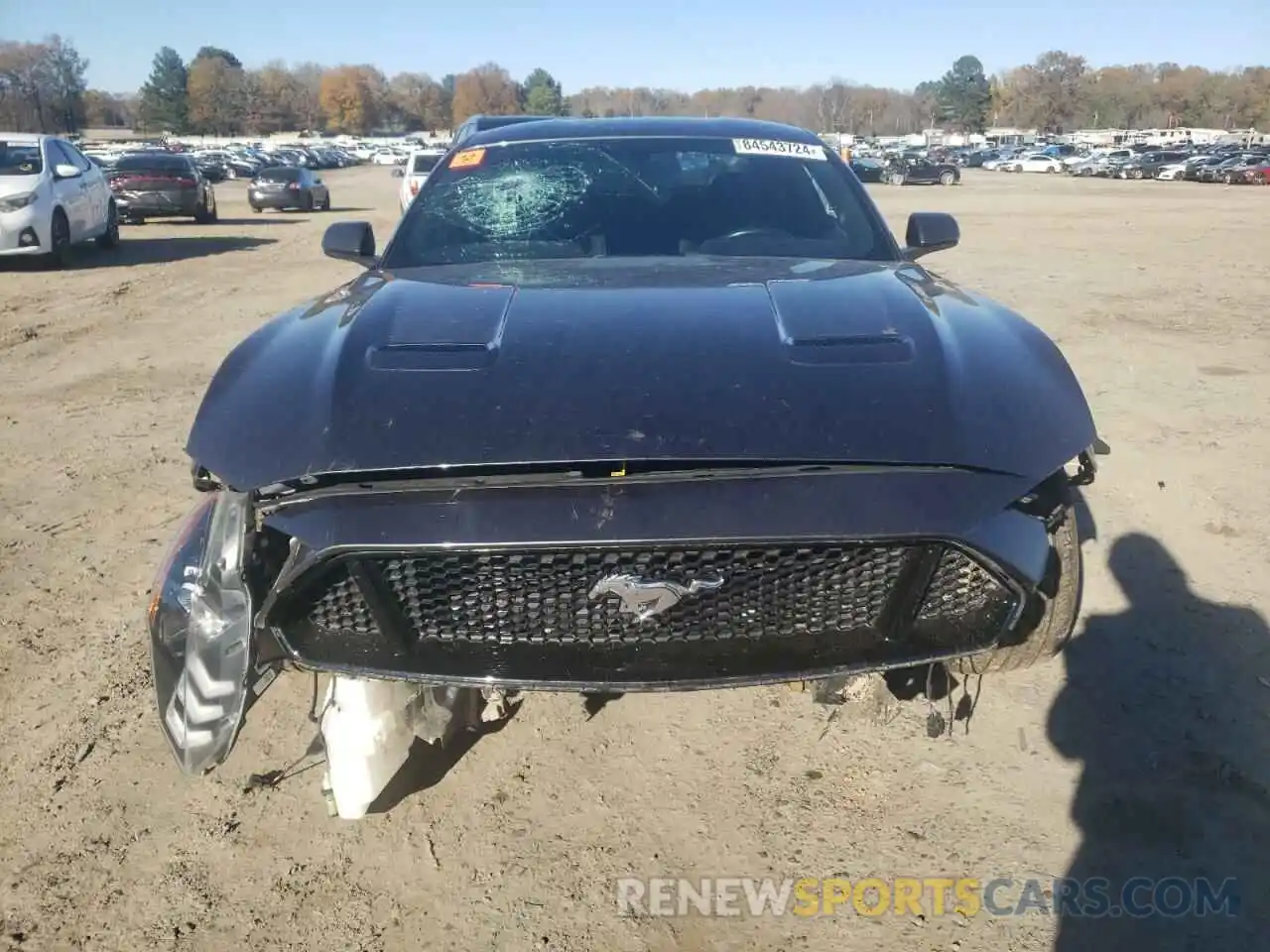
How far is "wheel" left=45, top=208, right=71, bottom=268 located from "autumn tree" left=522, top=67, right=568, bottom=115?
101071 millimetres

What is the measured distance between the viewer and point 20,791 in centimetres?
256

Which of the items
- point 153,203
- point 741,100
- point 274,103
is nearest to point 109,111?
point 274,103

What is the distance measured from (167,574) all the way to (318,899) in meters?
0.78

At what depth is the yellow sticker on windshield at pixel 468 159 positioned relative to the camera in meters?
3.70

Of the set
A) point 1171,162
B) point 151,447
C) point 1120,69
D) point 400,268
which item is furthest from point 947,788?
point 1120,69

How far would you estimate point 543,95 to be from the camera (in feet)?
399

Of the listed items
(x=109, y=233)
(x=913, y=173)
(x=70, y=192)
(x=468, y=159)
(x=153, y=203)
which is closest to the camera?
(x=468, y=159)

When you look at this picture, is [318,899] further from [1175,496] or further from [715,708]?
[1175,496]

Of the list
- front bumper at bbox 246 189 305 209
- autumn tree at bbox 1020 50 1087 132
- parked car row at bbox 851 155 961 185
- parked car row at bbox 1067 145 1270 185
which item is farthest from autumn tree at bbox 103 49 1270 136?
front bumper at bbox 246 189 305 209

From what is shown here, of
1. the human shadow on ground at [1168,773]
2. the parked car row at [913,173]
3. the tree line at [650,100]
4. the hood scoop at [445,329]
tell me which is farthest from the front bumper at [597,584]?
the tree line at [650,100]

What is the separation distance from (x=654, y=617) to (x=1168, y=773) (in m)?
1.52

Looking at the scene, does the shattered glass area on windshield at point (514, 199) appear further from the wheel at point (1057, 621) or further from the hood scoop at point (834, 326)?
the wheel at point (1057, 621)

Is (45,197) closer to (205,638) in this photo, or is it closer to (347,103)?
(205,638)

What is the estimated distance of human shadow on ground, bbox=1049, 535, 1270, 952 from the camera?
2148mm
